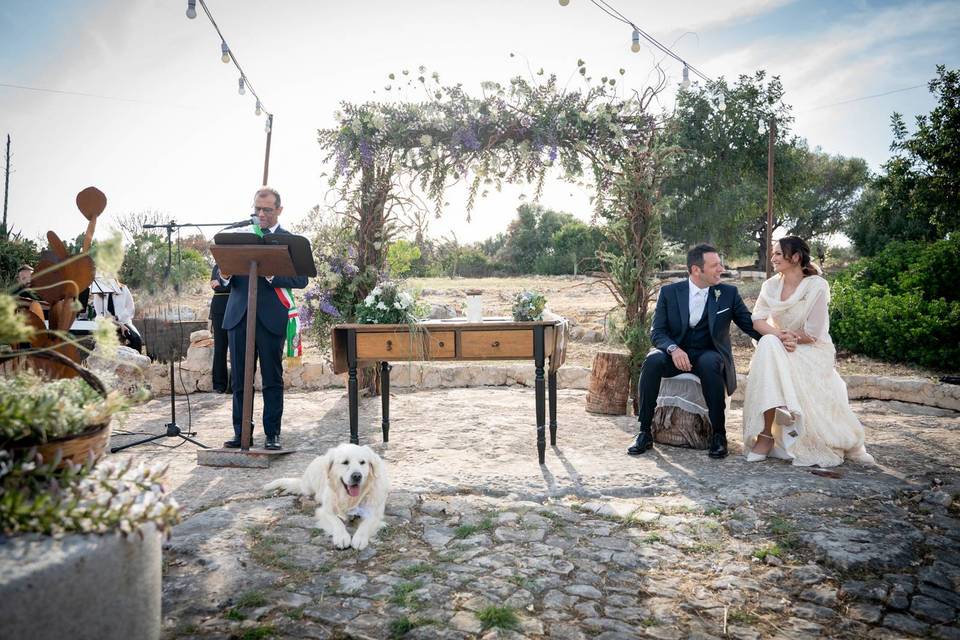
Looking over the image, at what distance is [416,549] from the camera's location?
3.35 m

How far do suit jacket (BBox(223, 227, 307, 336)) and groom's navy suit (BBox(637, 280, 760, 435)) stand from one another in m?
3.07

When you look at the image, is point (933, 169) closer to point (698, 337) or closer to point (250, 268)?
point (698, 337)

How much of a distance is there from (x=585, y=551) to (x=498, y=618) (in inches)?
35.2

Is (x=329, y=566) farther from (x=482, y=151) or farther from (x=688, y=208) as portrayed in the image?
(x=688, y=208)

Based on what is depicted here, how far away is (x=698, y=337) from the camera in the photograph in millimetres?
5559

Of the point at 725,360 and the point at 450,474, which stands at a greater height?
the point at 725,360

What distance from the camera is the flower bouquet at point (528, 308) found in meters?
5.38

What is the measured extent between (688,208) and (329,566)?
2400 cm

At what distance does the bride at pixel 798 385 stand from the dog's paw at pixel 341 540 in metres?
3.34

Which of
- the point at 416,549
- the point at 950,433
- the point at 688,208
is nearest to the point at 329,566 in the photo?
the point at 416,549

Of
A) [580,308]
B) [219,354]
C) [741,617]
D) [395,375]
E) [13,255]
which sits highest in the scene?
[13,255]

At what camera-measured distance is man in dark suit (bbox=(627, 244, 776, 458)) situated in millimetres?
5289

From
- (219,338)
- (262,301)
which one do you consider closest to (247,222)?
(262,301)

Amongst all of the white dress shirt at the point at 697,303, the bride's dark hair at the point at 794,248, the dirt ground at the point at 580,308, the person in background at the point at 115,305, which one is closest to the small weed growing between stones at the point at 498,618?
the white dress shirt at the point at 697,303
